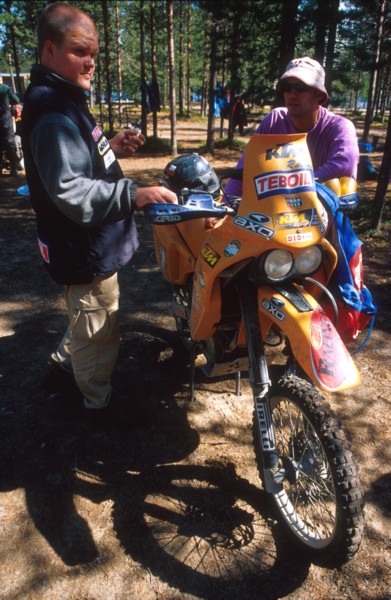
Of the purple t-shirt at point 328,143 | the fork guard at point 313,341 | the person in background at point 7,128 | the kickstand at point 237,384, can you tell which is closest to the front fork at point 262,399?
the fork guard at point 313,341

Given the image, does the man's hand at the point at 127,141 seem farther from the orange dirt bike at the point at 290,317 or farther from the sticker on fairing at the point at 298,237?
the sticker on fairing at the point at 298,237

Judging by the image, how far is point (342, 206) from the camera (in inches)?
89.0

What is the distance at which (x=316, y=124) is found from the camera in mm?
3057

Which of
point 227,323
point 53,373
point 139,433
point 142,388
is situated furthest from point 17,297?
point 227,323

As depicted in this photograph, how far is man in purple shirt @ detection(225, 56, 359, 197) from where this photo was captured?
9.05 ft

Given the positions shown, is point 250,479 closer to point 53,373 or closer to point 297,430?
point 297,430

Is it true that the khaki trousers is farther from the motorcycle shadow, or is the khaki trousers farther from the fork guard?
the fork guard

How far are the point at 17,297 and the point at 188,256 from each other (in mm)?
2616

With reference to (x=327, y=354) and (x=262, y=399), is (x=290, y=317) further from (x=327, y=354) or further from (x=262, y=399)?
(x=262, y=399)

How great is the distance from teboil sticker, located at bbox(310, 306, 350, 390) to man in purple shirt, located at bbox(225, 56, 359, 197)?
1173mm

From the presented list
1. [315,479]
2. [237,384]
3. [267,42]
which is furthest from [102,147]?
[267,42]

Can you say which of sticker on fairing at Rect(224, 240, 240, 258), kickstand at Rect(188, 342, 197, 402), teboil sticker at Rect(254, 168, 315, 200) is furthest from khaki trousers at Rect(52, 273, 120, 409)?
teboil sticker at Rect(254, 168, 315, 200)

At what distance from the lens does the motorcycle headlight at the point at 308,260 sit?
199cm

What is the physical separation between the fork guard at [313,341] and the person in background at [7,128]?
10017 millimetres
